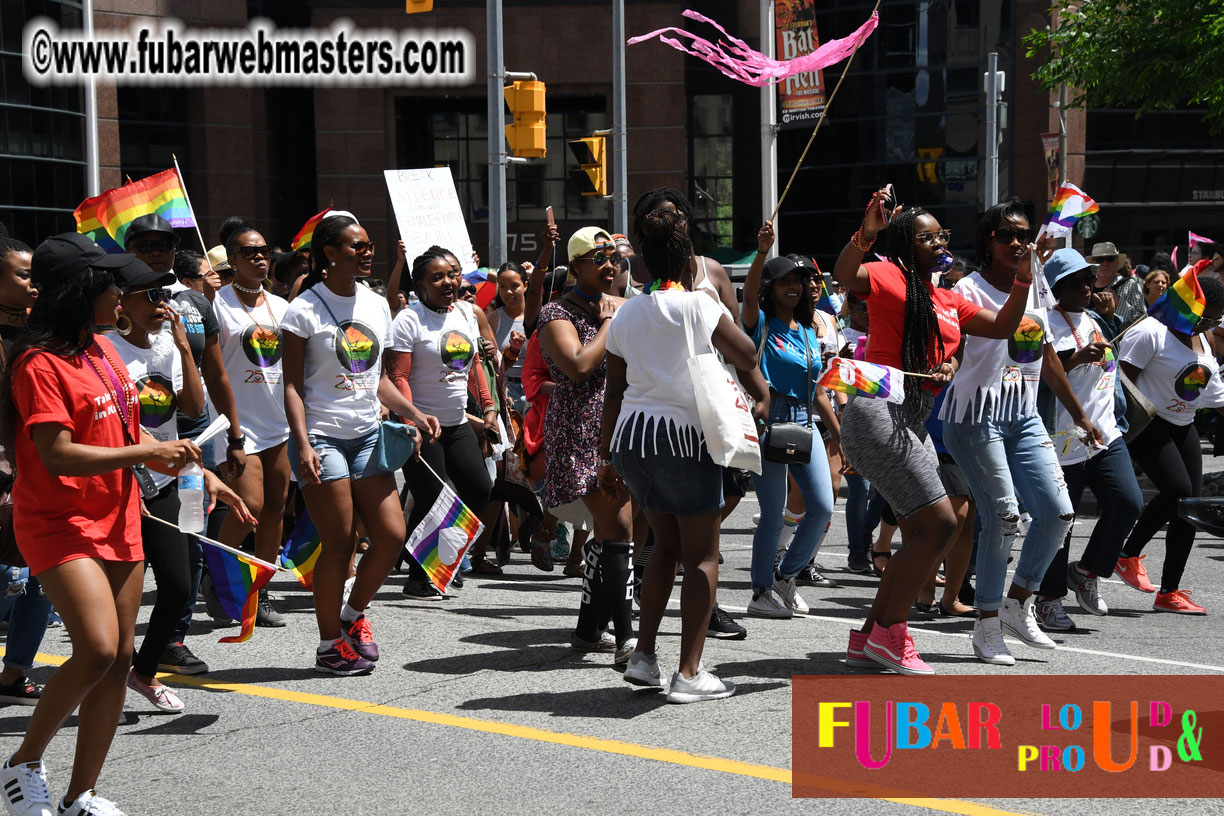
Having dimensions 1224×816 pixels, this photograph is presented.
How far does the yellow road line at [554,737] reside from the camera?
14.9ft

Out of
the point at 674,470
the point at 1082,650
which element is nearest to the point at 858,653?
the point at 1082,650

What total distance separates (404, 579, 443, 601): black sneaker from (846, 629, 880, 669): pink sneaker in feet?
9.47

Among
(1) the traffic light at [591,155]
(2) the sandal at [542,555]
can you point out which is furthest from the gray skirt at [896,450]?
(1) the traffic light at [591,155]

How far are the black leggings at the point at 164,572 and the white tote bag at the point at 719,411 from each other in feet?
6.67

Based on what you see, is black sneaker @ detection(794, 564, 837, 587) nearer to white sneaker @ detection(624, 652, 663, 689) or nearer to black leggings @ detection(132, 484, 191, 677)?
white sneaker @ detection(624, 652, 663, 689)

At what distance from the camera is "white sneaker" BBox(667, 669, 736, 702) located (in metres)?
5.77

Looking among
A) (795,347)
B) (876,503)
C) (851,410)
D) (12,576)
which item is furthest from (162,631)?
(876,503)

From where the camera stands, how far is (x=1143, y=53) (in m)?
21.8

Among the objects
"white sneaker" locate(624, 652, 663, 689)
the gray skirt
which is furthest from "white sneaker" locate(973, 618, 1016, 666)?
"white sneaker" locate(624, 652, 663, 689)

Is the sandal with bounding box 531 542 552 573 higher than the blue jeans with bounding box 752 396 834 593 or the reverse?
the reverse

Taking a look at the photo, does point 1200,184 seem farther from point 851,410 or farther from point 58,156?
point 851,410

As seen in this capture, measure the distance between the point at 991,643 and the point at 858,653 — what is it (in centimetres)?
64

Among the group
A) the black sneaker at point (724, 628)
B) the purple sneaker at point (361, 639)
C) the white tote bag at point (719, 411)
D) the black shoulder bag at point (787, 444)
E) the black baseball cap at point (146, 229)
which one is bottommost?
the black sneaker at point (724, 628)

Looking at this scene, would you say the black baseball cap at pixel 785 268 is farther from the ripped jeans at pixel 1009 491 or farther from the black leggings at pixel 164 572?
the black leggings at pixel 164 572
